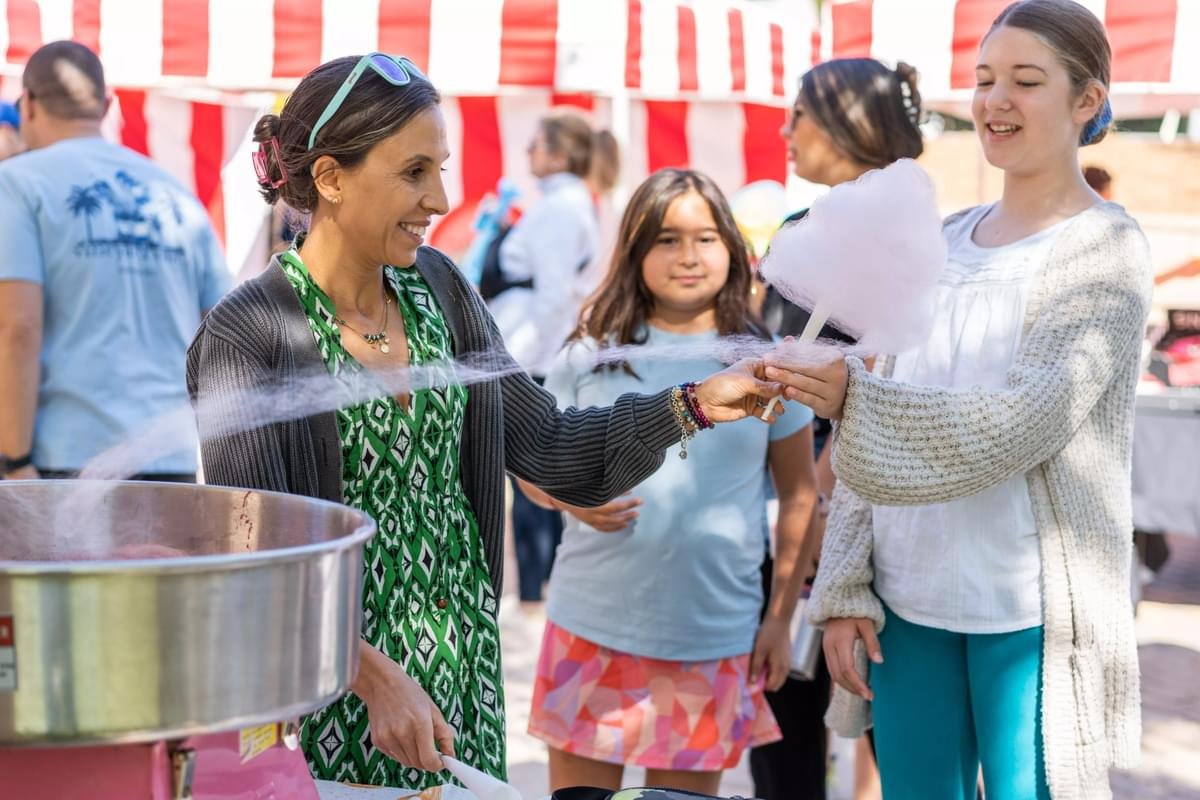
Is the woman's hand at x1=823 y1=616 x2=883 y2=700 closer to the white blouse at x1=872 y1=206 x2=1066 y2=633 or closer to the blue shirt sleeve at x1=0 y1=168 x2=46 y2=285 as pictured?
the white blouse at x1=872 y1=206 x2=1066 y2=633

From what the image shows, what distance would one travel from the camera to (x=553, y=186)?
632cm

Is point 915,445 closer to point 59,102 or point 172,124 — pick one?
point 59,102

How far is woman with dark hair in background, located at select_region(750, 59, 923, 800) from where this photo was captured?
2949 mm

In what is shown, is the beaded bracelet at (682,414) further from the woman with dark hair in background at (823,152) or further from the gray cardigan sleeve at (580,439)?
the woman with dark hair in background at (823,152)

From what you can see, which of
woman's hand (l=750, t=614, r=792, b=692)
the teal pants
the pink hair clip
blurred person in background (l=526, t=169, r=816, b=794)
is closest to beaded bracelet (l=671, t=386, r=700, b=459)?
the teal pants

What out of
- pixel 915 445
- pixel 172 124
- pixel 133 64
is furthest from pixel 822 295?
pixel 172 124

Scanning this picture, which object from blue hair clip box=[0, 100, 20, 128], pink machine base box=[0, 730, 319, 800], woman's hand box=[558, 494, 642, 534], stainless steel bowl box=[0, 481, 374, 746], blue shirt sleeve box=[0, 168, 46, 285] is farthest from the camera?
blue hair clip box=[0, 100, 20, 128]

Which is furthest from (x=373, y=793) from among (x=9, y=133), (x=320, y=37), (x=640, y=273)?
(x=320, y=37)

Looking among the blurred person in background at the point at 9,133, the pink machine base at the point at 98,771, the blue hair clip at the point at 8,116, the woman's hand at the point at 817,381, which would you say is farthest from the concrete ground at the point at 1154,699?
the blue hair clip at the point at 8,116

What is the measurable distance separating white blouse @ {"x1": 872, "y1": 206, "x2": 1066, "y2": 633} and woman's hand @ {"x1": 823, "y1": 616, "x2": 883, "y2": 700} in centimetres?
9

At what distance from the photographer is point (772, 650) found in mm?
2840

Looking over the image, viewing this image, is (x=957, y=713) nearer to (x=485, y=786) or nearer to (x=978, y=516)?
(x=978, y=516)

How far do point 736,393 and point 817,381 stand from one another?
0.12 meters

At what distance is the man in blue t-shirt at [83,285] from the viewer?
333cm
